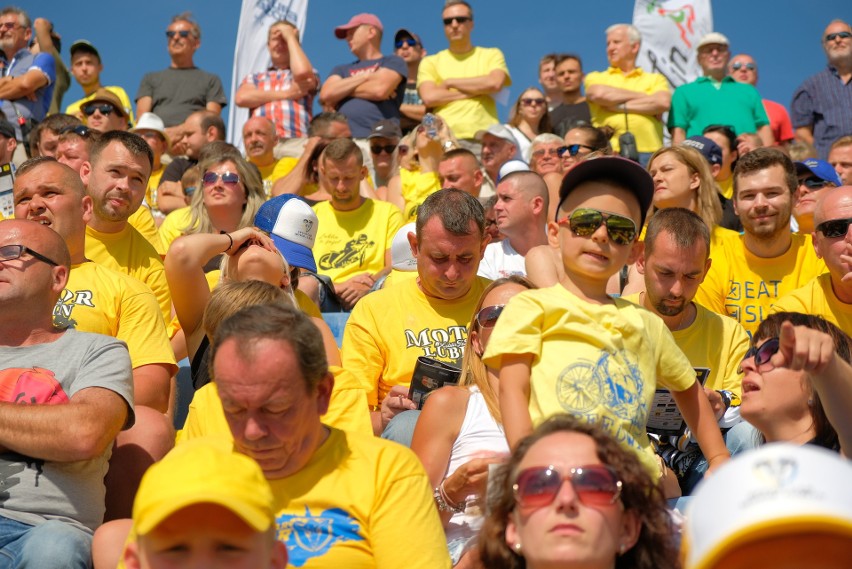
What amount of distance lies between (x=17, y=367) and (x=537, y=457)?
202cm

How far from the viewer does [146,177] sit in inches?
233

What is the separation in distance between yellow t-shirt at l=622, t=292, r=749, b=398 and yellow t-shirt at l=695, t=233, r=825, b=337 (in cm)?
69

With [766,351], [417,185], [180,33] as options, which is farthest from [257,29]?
[766,351]

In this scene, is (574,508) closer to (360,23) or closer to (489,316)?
(489,316)

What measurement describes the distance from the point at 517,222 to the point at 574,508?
4.21m

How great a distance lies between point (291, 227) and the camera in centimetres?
572

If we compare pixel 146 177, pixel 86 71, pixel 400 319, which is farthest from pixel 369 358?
pixel 86 71

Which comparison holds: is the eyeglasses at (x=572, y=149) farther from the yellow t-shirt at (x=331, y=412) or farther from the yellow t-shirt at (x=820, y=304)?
the yellow t-shirt at (x=331, y=412)

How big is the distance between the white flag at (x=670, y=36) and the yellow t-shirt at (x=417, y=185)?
4988 mm

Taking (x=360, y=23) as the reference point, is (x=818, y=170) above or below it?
below

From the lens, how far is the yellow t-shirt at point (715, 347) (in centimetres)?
498

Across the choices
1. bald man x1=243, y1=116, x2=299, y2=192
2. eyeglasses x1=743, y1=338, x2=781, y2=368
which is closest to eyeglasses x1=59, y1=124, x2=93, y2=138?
bald man x1=243, y1=116, x2=299, y2=192

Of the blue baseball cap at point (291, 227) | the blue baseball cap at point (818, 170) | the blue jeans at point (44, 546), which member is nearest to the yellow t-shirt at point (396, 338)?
the blue baseball cap at point (291, 227)

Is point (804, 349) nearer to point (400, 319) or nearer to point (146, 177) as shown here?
point (400, 319)
